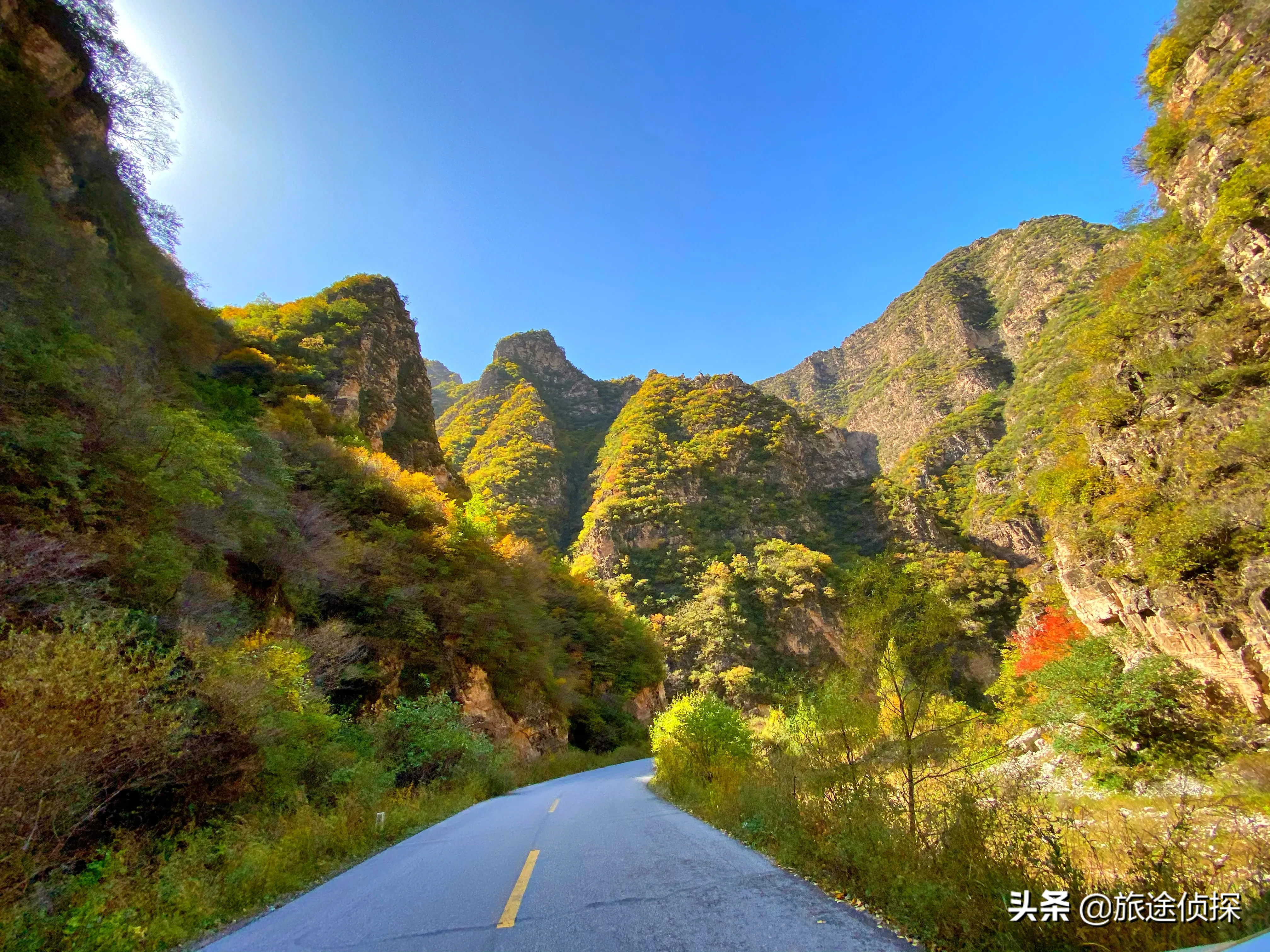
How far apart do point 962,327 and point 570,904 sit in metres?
110

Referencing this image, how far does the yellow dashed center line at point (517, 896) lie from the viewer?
3941 millimetres

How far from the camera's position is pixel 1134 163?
64.5 ft

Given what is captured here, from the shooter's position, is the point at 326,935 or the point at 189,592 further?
the point at 189,592

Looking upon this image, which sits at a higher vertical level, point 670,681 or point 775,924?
point 775,924

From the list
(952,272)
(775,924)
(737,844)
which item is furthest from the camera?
(952,272)

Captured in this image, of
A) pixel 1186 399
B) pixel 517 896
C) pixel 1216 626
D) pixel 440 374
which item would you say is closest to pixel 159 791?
pixel 517 896

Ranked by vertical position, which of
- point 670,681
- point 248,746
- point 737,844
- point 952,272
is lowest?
point 670,681

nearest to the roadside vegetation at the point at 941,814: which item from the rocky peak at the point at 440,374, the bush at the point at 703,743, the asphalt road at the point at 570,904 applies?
the bush at the point at 703,743

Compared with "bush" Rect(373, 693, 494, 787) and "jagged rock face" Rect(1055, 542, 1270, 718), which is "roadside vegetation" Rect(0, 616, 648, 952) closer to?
"bush" Rect(373, 693, 494, 787)

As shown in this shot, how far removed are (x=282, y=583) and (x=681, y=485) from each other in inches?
2152

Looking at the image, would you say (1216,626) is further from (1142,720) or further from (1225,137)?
(1225,137)

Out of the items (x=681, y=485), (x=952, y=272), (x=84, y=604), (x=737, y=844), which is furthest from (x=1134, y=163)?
(x=952, y=272)

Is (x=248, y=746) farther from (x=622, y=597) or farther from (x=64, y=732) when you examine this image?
(x=622, y=597)

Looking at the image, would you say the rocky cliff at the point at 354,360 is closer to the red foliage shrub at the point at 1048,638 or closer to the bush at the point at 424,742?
the bush at the point at 424,742
